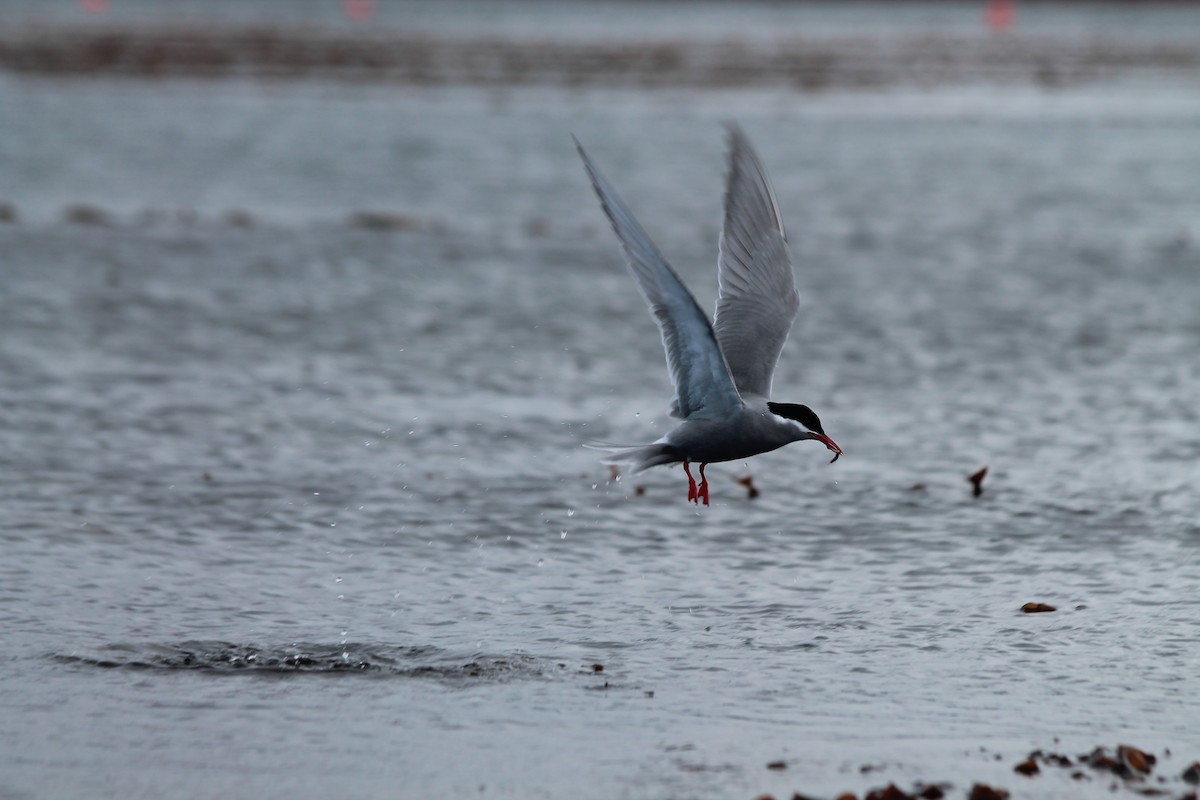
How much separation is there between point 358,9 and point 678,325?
68996 millimetres

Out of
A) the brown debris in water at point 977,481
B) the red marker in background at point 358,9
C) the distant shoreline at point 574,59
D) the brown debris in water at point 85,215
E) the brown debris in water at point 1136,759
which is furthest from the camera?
the red marker in background at point 358,9

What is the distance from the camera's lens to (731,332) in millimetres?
9023

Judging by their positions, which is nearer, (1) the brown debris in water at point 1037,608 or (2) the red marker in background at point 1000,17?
(1) the brown debris in water at point 1037,608

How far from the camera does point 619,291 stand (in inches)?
698

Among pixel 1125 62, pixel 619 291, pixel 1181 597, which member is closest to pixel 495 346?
pixel 619 291

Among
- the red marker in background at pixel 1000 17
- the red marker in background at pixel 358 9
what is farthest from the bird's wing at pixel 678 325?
the red marker in background at pixel 1000 17

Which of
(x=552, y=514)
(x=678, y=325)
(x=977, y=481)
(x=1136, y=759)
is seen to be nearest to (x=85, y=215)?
(x=552, y=514)

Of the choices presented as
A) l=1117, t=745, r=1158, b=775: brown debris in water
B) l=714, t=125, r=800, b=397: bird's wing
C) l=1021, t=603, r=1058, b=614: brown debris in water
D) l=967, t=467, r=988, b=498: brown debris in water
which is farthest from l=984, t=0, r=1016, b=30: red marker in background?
l=1117, t=745, r=1158, b=775: brown debris in water

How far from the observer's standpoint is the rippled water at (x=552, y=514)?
22.2ft

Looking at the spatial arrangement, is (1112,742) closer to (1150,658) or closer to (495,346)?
(1150,658)

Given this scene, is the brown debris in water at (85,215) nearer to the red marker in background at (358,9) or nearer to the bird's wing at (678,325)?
the bird's wing at (678,325)

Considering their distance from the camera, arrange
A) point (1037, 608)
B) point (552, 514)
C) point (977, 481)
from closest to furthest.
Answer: point (1037, 608)
point (552, 514)
point (977, 481)

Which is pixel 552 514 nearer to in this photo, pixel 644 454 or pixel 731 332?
pixel 731 332

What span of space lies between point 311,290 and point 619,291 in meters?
2.95
